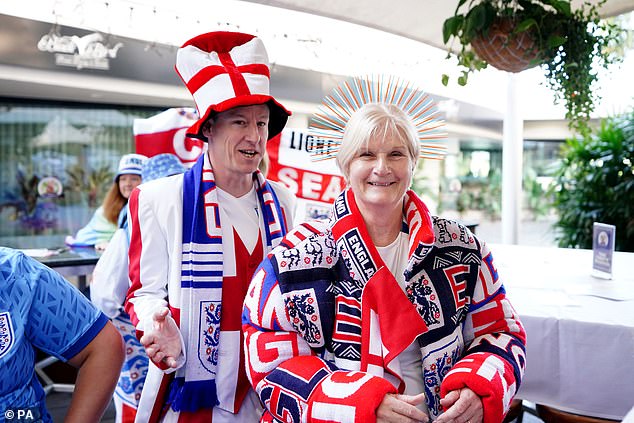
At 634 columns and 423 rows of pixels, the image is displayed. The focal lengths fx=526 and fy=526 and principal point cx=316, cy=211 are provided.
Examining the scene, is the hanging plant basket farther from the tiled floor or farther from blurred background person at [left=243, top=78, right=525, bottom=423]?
the tiled floor

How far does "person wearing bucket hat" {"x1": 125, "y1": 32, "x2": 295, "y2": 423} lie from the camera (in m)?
1.47

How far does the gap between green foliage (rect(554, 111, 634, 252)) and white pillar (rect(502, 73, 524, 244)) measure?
1623 mm

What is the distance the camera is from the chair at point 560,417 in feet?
6.33

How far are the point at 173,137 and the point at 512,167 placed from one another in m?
3.37

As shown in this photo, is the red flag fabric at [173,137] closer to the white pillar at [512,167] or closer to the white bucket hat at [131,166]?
the white bucket hat at [131,166]

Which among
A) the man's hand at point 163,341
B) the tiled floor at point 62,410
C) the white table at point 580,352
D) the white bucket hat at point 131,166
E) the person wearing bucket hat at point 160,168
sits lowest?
the tiled floor at point 62,410

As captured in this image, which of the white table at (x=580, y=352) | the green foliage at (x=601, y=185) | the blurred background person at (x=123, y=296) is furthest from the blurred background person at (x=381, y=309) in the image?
Answer: the green foliage at (x=601, y=185)

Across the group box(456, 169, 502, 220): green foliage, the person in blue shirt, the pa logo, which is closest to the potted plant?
the person in blue shirt

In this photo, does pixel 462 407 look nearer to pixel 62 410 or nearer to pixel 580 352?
pixel 580 352

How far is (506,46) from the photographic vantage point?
2398 mm

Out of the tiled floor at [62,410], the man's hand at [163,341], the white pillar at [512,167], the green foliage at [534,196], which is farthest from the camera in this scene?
the green foliage at [534,196]

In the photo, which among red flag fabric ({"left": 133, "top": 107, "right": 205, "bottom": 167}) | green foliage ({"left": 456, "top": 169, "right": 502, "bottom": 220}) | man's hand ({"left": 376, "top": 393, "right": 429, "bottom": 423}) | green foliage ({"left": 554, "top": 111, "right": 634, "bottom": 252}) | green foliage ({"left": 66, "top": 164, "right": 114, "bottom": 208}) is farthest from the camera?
green foliage ({"left": 456, "top": 169, "right": 502, "bottom": 220})

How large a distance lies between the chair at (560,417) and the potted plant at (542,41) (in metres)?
1.53

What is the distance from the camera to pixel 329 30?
20.6 feet
